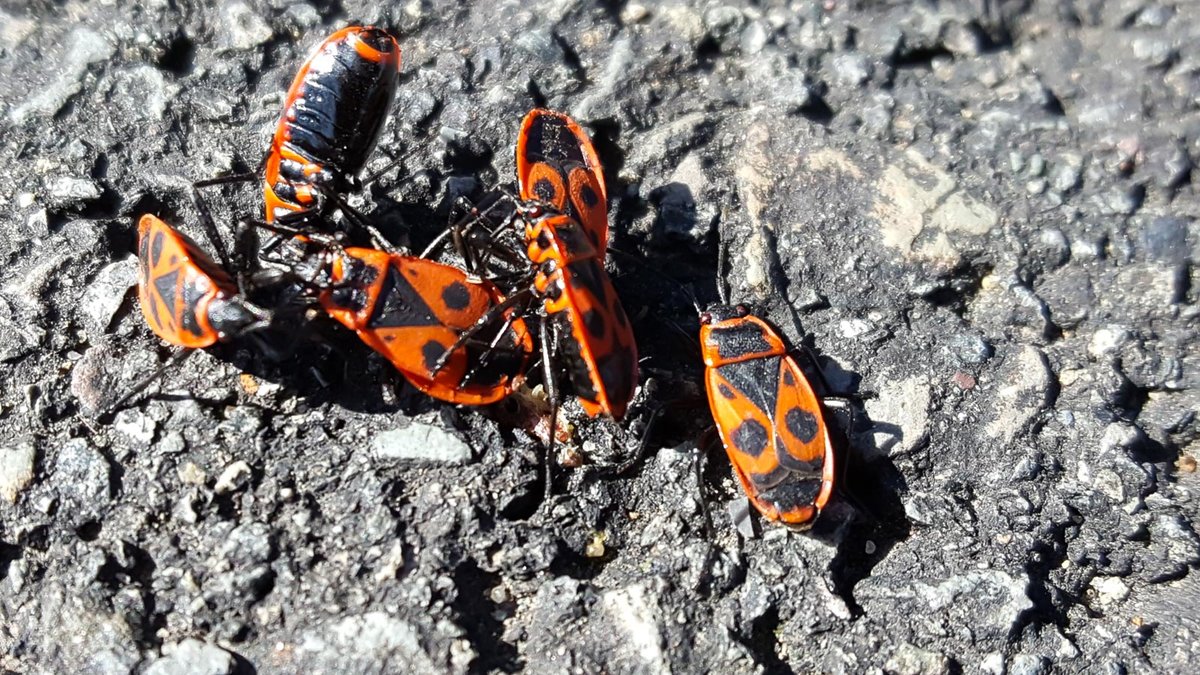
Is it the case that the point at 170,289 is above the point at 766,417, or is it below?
above

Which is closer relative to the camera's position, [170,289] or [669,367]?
[170,289]

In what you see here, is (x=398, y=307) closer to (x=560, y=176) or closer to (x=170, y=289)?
(x=170, y=289)

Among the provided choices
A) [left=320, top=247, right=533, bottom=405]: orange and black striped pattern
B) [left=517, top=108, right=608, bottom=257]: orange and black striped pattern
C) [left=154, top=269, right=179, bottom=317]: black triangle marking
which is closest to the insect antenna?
[left=154, top=269, right=179, bottom=317]: black triangle marking

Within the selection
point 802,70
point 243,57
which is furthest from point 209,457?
point 802,70

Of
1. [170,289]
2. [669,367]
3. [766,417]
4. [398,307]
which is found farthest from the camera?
[669,367]

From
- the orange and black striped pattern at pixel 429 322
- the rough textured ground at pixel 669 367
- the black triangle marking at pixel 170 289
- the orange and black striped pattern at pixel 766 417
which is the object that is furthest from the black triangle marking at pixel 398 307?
the orange and black striped pattern at pixel 766 417

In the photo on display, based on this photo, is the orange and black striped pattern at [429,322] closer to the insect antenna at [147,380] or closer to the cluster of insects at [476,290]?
the cluster of insects at [476,290]

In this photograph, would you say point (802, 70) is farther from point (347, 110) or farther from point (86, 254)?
→ point (86, 254)

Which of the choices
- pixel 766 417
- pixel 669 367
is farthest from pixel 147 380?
pixel 766 417
